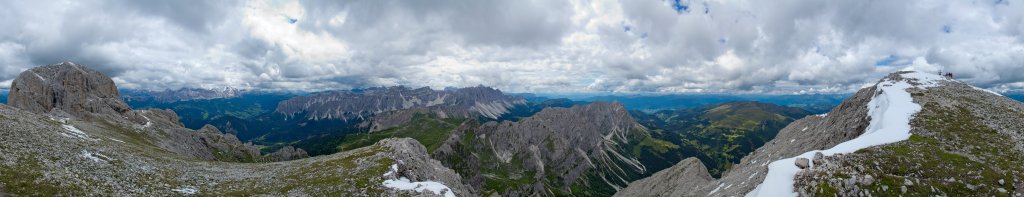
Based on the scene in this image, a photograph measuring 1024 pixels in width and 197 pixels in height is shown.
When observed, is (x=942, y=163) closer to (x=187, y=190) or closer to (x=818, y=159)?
(x=818, y=159)

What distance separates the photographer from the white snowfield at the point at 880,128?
41594 millimetres

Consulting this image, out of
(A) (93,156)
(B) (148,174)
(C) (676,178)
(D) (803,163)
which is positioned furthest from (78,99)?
(D) (803,163)

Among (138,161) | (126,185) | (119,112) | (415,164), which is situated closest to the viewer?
(126,185)

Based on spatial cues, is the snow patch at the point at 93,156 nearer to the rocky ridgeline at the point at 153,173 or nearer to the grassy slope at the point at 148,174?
the rocky ridgeline at the point at 153,173

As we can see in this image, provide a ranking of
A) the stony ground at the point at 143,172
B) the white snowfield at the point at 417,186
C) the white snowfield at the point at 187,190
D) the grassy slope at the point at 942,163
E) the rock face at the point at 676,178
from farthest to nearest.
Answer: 1. the rock face at the point at 676,178
2. the white snowfield at the point at 417,186
3. the white snowfield at the point at 187,190
4. the stony ground at the point at 143,172
5. the grassy slope at the point at 942,163

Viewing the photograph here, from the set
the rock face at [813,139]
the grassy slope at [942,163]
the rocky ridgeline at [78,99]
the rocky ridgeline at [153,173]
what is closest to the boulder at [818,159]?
the grassy slope at [942,163]

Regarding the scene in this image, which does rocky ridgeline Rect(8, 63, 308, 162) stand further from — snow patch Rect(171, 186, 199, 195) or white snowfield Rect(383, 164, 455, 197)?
white snowfield Rect(383, 164, 455, 197)

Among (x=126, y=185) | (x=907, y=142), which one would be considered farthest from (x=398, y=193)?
(x=907, y=142)

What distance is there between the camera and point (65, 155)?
46.5 m

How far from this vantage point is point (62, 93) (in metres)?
169

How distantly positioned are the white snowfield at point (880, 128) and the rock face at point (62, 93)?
20993 cm

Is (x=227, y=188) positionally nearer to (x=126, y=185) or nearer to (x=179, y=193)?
(x=179, y=193)

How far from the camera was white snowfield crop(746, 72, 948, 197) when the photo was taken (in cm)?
4159

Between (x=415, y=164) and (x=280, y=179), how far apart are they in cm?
1880
